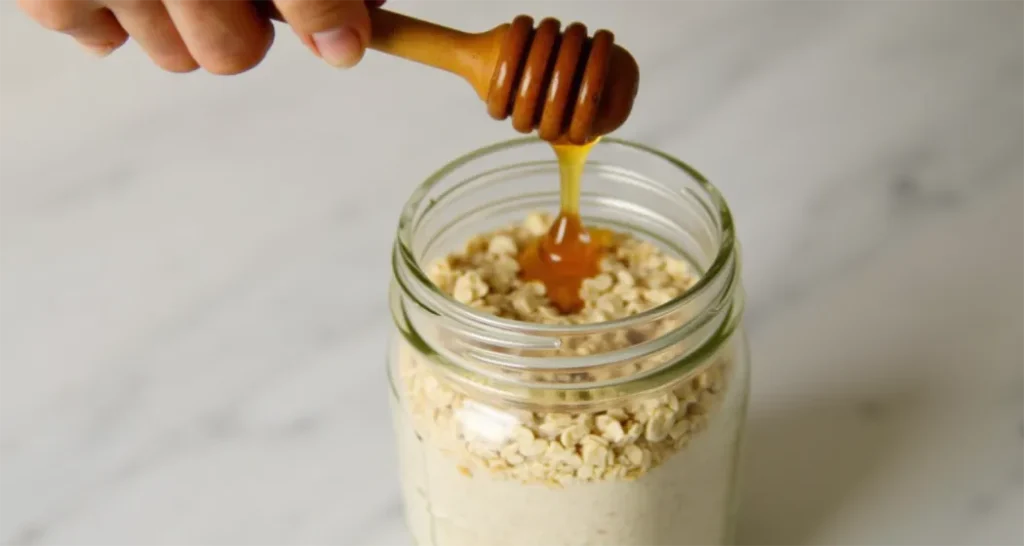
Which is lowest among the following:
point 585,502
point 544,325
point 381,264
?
point 381,264

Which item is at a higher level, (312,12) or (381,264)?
(312,12)

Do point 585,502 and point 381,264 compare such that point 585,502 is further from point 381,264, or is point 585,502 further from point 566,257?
point 381,264

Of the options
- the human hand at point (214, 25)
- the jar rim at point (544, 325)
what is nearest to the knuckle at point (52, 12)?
the human hand at point (214, 25)

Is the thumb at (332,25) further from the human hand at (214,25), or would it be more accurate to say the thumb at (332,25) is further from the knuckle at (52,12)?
the knuckle at (52,12)

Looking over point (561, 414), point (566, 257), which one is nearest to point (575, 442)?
point (561, 414)

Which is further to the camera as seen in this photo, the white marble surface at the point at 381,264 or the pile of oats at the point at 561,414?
the white marble surface at the point at 381,264

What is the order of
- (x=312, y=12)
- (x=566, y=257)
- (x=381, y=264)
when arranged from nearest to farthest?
(x=312, y=12)
(x=566, y=257)
(x=381, y=264)

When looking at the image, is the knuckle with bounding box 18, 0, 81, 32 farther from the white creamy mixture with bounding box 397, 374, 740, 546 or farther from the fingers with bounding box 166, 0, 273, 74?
the white creamy mixture with bounding box 397, 374, 740, 546
